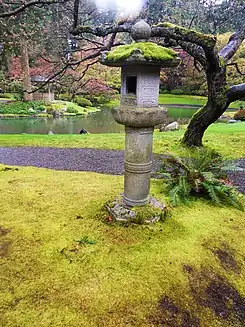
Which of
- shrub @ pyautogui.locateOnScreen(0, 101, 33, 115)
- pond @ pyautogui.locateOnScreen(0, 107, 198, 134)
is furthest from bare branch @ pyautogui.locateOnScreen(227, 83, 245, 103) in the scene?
shrub @ pyautogui.locateOnScreen(0, 101, 33, 115)

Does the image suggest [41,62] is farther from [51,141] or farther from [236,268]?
[236,268]

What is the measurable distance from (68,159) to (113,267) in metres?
5.27

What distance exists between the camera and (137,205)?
4.00m

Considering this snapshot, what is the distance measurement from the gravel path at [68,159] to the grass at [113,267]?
8.53 ft

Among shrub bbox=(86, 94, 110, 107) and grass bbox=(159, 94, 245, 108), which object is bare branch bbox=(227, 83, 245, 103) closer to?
shrub bbox=(86, 94, 110, 107)

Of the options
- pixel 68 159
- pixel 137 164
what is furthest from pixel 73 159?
pixel 137 164

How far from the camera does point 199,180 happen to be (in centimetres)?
488

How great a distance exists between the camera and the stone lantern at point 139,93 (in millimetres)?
3377

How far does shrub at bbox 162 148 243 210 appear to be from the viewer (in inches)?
187

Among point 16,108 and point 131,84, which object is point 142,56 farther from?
point 16,108

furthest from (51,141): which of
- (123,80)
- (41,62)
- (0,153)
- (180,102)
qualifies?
(180,102)

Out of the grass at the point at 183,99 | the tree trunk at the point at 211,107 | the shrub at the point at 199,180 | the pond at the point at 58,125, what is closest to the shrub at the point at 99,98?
the grass at the point at 183,99

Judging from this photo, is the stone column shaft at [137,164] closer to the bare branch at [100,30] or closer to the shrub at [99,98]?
the bare branch at [100,30]

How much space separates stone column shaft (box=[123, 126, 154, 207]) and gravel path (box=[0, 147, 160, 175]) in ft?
8.97
